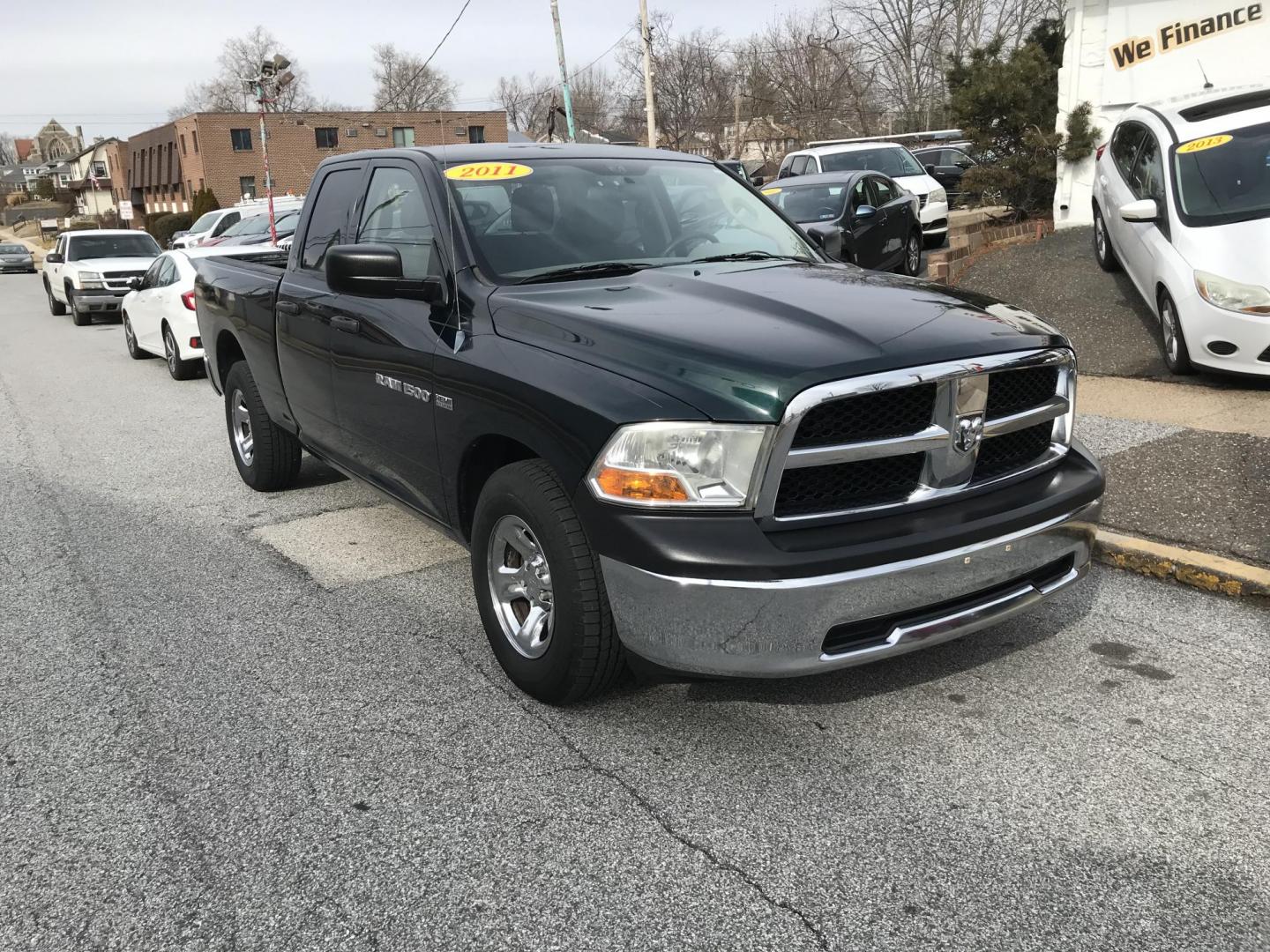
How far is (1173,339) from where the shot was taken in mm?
8070

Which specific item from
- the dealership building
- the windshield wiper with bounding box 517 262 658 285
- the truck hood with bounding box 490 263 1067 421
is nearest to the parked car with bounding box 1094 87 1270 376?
the dealership building

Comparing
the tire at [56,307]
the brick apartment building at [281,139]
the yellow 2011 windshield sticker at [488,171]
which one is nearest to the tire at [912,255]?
the yellow 2011 windshield sticker at [488,171]

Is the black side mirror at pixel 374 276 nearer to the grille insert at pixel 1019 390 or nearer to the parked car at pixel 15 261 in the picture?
A: the grille insert at pixel 1019 390

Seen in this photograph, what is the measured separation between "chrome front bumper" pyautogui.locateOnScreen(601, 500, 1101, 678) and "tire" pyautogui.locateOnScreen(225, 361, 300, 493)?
13.0 feet

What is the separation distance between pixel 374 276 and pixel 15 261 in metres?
53.3

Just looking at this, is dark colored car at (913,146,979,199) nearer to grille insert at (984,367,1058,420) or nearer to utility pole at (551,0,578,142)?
utility pole at (551,0,578,142)

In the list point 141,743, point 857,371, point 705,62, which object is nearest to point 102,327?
point 141,743

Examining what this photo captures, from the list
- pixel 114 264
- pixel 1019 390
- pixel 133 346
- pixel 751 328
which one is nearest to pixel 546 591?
pixel 751 328

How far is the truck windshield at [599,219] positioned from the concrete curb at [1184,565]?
1922 millimetres

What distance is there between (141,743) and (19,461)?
18.1 ft

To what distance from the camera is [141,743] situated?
12.0ft

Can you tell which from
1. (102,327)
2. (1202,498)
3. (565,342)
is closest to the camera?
(565,342)

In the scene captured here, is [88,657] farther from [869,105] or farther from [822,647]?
[869,105]

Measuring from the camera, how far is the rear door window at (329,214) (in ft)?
17.2
